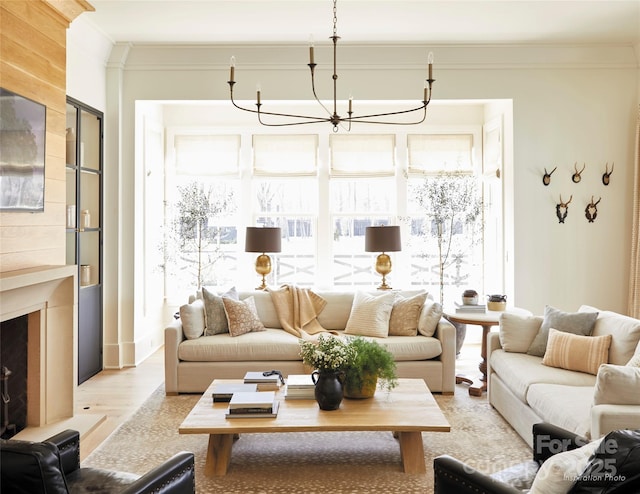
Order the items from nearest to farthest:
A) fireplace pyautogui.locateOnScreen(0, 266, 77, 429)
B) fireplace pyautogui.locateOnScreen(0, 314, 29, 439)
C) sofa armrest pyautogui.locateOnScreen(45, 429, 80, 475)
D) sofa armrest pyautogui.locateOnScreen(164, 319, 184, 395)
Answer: sofa armrest pyautogui.locateOnScreen(45, 429, 80, 475) → fireplace pyautogui.locateOnScreen(0, 266, 77, 429) → fireplace pyautogui.locateOnScreen(0, 314, 29, 439) → sofa armrest pyautogui.locateOnScreen(164, 319, 184, 395)

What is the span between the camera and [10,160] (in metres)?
3.13

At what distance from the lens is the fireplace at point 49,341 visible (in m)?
3.47

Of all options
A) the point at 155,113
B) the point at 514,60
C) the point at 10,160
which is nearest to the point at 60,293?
the point at 10,160

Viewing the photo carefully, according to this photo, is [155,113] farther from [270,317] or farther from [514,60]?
[514,60]

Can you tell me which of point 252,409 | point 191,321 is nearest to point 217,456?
point 252,409

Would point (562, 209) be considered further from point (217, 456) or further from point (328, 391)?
point (217, 456)

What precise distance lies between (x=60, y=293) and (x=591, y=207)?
4.83 m

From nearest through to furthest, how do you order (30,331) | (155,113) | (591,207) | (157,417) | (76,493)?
1. (76,493)
2. (30,331)
3. (157,417)
4. (591,207)
5. (155,113)

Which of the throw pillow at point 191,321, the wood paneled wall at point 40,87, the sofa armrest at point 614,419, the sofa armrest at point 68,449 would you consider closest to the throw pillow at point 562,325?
the sofa armrest at point 614,419

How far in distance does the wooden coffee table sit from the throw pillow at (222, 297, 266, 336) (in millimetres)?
1391

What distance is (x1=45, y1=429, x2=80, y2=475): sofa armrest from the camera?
2.22 m

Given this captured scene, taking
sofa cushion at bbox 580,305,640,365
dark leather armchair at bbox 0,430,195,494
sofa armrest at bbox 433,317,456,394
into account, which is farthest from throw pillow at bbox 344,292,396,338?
dark leather armchair at bbox 0,430,195,494

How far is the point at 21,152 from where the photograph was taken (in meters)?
3.26

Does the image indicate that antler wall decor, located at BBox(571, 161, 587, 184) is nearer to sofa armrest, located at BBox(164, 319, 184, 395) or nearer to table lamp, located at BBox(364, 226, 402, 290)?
→ table lamp, located at BBox(364, 226, 402, 290)
